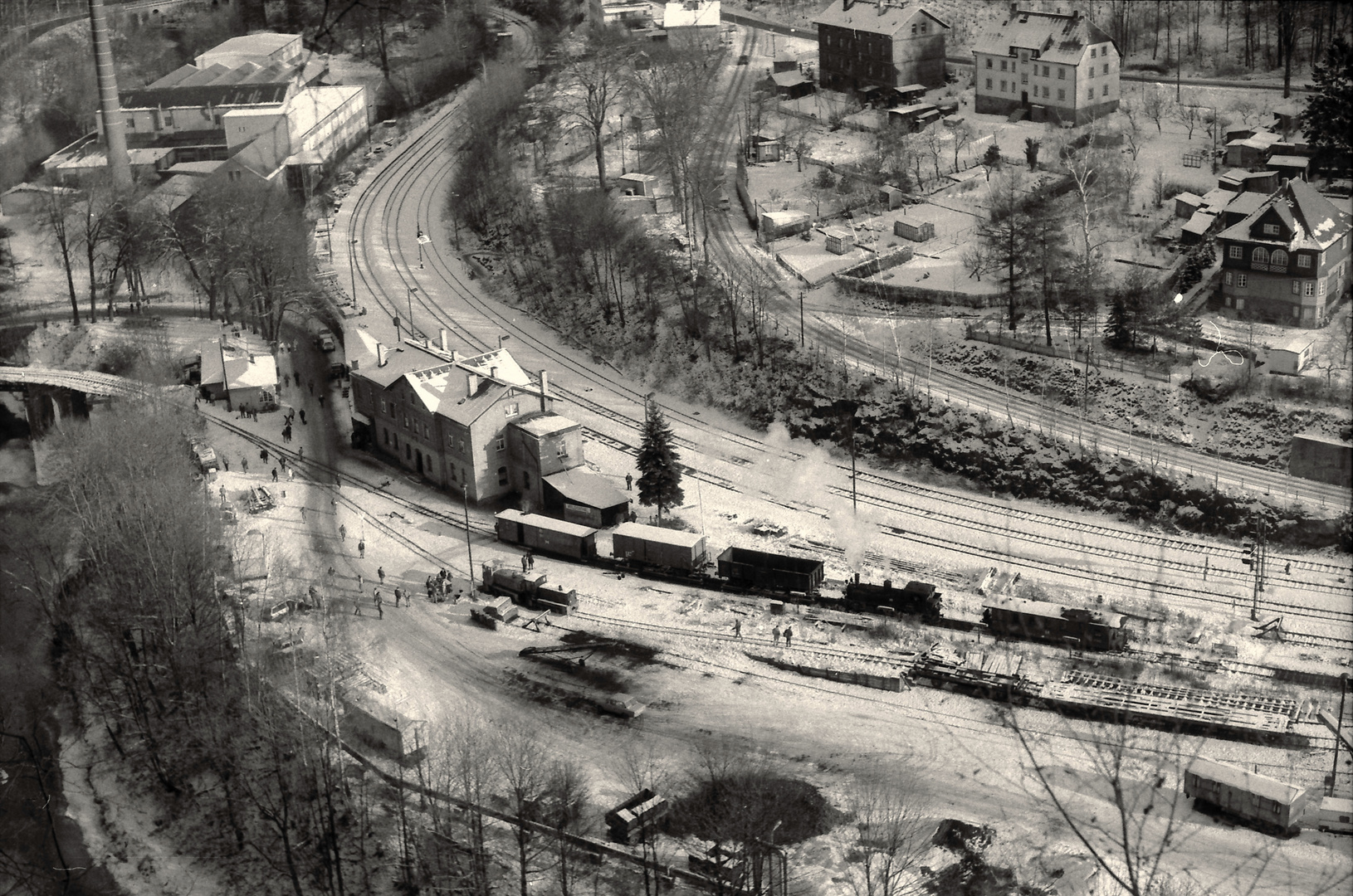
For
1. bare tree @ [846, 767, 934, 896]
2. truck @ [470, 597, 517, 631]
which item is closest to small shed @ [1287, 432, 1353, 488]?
bare tree @ [846, 767, 934, 896]

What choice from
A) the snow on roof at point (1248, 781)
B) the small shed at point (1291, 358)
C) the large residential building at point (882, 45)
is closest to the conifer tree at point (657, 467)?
the small shed at point (1291, 358)

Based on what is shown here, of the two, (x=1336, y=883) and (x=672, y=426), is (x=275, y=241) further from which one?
(x=1336, y=883)

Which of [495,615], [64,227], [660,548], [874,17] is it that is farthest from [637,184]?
[495,615]

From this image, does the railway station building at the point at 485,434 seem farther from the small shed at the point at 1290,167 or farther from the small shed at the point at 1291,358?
the small shed at the point at 1290,167

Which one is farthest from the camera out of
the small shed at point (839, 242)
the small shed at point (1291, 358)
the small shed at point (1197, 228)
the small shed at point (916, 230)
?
the small shed at point (839, 242)

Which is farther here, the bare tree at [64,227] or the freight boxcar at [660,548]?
the bare tree at [64,227]

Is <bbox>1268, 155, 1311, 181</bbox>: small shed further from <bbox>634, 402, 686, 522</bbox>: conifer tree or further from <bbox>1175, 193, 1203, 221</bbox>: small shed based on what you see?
<bbox>634, 402, 686, 522</bbox>: conifer tree
